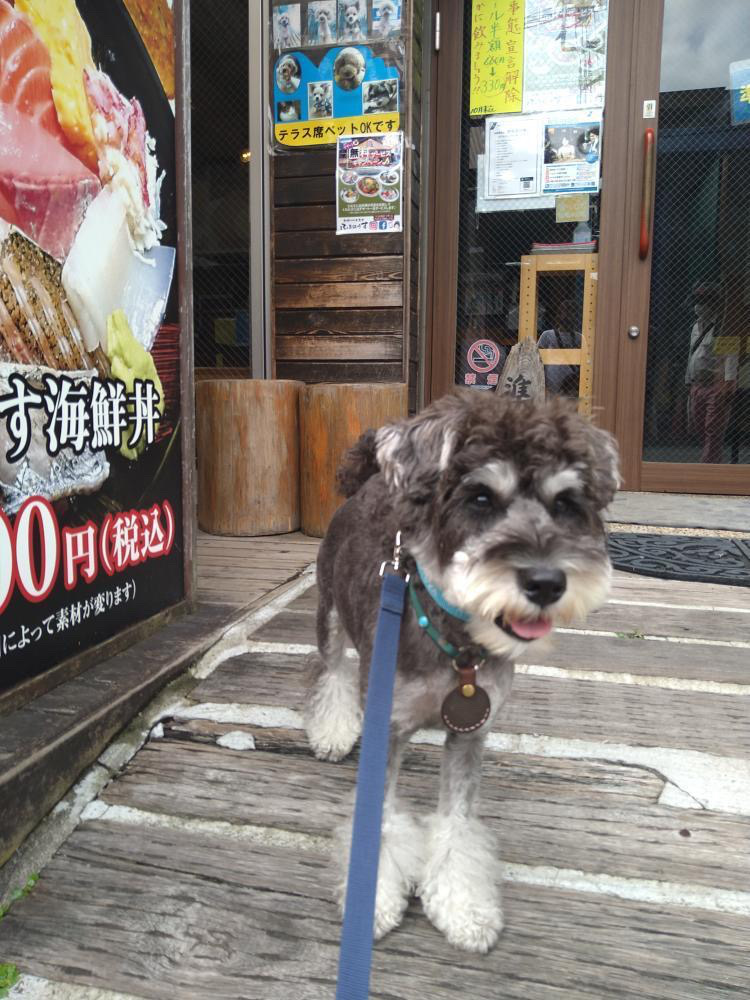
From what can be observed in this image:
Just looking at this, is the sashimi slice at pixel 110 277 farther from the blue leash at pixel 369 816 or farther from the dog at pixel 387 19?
the dog at pixel 387 19

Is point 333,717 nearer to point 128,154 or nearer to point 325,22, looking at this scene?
point 128,154

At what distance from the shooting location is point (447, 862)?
5.80 feet

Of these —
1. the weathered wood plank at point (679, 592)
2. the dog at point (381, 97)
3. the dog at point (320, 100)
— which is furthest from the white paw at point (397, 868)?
the dog at point (320, 100)

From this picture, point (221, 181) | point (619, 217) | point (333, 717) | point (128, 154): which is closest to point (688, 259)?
point (619, 217)

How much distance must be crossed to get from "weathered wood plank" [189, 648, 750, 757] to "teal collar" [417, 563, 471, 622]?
3.46 ft

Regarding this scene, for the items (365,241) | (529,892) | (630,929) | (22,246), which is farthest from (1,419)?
(365,241)

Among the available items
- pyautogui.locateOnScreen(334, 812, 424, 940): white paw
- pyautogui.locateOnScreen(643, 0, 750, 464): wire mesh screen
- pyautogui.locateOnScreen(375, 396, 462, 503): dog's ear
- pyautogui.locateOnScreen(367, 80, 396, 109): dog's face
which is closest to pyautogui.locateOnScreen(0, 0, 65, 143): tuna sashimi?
pyautogui.locateOnScreen(375, 396, 462, 503): dog's ear

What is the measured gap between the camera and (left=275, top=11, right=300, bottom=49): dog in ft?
18.3

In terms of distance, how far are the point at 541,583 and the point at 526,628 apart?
121mm

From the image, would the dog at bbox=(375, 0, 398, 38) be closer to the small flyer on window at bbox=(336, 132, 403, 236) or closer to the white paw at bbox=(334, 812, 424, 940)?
the small flyer on window at bbox=(336, 132, 403, 236)

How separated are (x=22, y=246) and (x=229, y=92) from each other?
4.50 m

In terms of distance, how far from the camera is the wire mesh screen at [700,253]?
19.0ft

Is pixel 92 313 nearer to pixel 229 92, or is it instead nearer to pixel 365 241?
pixel 365 241

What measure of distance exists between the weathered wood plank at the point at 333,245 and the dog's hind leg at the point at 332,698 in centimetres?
389
